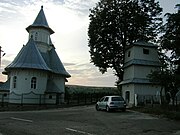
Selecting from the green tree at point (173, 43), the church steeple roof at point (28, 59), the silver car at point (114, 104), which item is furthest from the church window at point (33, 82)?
the green tree at point (173, 43)

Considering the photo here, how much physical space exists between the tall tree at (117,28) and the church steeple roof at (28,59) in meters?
8.55

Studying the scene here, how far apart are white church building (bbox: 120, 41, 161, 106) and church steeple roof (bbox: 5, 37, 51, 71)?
12.4 metres

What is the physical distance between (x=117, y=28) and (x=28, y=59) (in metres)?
14.8

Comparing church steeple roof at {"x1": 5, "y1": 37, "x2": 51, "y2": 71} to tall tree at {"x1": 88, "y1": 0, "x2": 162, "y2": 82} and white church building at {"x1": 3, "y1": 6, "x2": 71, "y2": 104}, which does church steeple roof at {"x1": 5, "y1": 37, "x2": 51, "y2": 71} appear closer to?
white church building at {"x1": 3, "y1": 6, "x2": 71, "y2": 104}

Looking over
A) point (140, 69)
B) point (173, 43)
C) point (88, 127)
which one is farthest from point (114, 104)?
point (88, 127)

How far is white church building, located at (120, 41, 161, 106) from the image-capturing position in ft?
131

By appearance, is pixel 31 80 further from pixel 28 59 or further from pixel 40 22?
pixel 40 22

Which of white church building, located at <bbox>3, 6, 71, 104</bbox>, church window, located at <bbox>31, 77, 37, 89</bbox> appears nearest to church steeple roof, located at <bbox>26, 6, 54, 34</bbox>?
white church building, located at <bbox>3, 6, 71, 104</bbox>

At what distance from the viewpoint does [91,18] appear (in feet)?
155

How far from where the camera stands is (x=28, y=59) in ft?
143

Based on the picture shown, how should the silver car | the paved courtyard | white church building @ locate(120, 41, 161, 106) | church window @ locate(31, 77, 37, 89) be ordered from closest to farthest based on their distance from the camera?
1. the paved courtyard
2. the silver car
3. white church building @ locate(120, 41, 161, 106)
4. church window @ locate(31, 77, 37, 89)

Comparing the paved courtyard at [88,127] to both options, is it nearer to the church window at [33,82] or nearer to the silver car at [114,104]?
the silver car at [114,104]

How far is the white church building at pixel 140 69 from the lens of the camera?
39875 mm

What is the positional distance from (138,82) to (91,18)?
46.6ft
